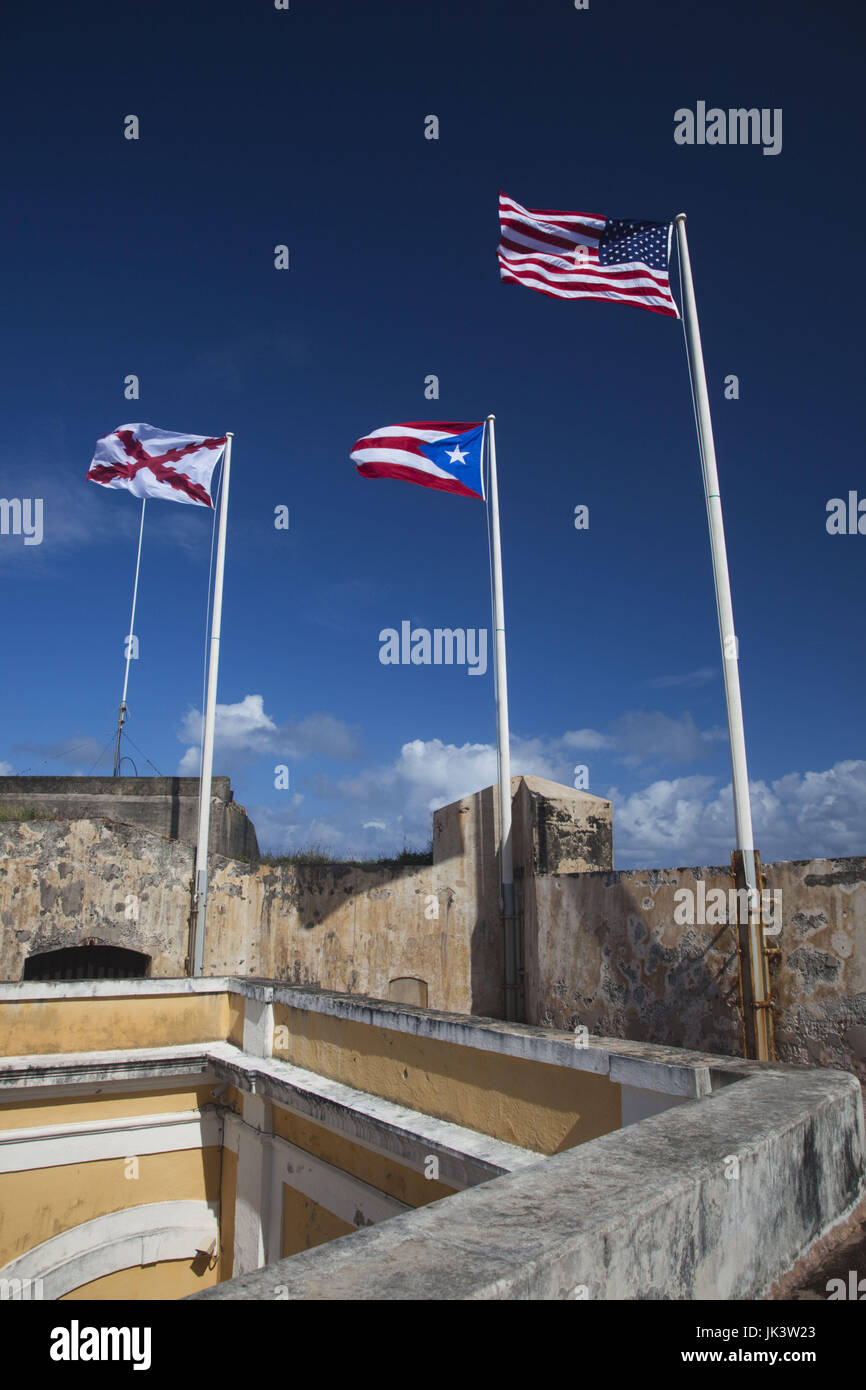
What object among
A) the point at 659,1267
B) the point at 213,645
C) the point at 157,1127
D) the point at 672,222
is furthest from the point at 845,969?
the point at 213,645

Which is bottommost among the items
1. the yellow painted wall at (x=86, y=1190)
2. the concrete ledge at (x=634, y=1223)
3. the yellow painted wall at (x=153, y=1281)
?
the yellow painted wall at (x=153, y=1281)

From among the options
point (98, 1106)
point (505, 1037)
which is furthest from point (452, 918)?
point (505, 1037)

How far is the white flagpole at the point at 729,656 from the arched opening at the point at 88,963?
293 inches

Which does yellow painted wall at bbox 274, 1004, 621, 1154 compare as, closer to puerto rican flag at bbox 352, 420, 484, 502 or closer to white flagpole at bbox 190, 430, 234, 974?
white flagpole at bbox 190, 430, 234, 974

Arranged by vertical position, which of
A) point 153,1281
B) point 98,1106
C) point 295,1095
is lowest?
point 153,1281

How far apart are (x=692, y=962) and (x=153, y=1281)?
4.85 meters

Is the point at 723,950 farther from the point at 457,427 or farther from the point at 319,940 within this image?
the point at 457,427

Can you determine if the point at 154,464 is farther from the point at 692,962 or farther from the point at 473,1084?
the point at 473,1084

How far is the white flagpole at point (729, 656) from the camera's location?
616cm

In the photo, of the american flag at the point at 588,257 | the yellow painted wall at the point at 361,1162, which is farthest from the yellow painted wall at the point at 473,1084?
the american flag at the point at 588,257

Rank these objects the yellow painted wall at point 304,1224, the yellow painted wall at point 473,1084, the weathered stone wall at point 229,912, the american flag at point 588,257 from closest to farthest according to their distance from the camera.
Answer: the yellow painted wall at point 473,1084
the yellow painted wall at point 304,1224
the american flag at point 588,257
the weathered stone wall at point 229,912

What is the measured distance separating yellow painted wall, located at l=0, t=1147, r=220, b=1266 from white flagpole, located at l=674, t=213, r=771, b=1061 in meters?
4.41

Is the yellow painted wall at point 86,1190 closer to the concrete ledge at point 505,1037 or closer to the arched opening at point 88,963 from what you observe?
the concrete ledge at point 505,1037

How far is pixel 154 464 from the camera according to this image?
11250 mm
